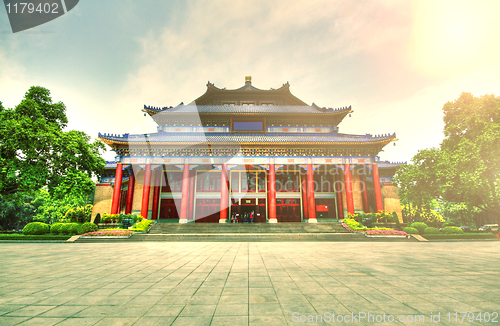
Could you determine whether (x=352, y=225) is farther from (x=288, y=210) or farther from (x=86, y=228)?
(x=86, y=228)

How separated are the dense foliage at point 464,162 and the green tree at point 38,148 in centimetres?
2746

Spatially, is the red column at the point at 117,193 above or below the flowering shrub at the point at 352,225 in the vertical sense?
above

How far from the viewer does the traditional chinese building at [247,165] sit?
78.6 feet

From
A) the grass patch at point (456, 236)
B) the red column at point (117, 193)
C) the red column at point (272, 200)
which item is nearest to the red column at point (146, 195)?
the red column at point (117, 193)

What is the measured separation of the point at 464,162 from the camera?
17484mm

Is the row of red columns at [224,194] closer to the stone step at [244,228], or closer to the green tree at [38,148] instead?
the stone step at [244,228]

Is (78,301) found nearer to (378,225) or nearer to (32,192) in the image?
(32,192)

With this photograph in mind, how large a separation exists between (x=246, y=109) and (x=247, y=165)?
24.8 ft

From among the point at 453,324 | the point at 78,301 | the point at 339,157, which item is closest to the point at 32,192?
the point at 78,301

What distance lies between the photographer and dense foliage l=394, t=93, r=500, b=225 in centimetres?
1705

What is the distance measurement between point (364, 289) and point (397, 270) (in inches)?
103

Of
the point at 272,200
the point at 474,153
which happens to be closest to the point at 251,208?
the point at 272,200

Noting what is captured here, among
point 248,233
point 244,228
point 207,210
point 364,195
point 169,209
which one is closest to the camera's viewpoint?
point 248,233

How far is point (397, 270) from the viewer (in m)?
6.28
